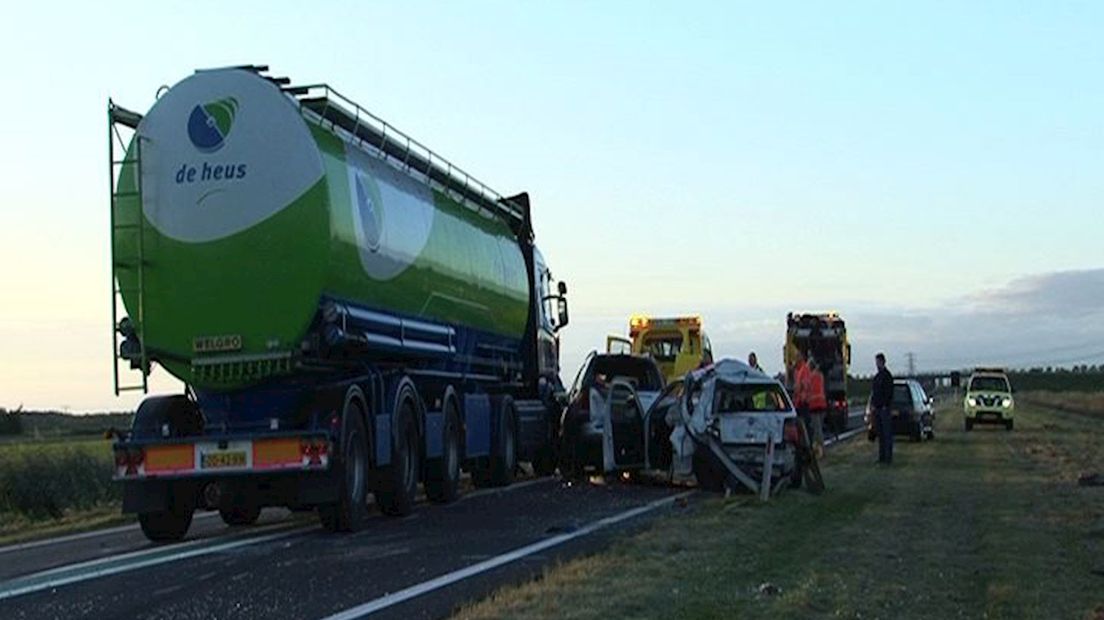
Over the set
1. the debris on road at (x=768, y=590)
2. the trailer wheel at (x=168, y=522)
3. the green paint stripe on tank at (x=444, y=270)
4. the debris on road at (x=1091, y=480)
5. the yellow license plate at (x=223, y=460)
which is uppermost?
the green paint stripe on tank at (x=444, y=270)

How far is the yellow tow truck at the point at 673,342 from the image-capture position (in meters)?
38.1

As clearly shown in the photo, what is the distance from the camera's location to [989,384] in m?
47.0

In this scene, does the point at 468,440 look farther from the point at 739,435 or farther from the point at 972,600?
the point at 972,600

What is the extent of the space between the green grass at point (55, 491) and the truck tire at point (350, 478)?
4751 millimetres

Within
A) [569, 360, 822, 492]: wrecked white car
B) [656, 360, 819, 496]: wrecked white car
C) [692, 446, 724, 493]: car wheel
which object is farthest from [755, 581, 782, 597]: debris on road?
[692, 446, 724, 493]: car wheel

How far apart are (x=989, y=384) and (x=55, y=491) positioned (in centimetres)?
3093

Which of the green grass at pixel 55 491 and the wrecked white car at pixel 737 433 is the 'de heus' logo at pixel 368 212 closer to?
the wrecked white car at pixel 737 433

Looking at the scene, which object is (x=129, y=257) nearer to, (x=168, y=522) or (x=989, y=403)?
(x=168, y=522)

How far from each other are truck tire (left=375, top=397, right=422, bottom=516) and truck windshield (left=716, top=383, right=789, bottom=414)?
429 cm

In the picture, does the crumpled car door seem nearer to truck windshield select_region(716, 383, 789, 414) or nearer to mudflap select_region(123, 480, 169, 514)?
truck windshield select_region(716, 383, 789, 414)

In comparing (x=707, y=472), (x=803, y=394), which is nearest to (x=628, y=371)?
(x=803, y=394)

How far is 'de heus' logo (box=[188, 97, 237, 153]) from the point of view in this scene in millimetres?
16016

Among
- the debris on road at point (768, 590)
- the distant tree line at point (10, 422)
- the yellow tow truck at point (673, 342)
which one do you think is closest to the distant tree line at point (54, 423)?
the distant tree line at point (10, 422)

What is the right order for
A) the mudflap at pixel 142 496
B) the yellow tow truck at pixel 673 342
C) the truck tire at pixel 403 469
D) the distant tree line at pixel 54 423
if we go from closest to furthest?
1. the mudflap at pixel 142 496
2. the truck tire at pixel 403 469
3. the yellow tow truck at pixel 673 342
4. the distant tree line at pixel 54 423
